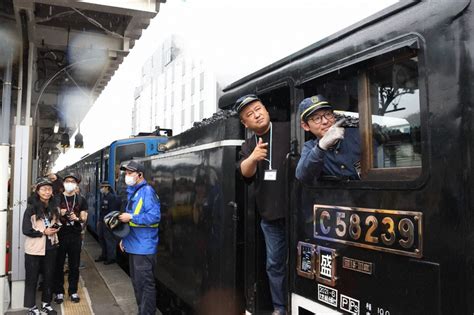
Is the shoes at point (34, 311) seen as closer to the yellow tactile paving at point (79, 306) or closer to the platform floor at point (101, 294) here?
the platform floor at point (101, 294)

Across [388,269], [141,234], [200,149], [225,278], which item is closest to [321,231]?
[388,269]

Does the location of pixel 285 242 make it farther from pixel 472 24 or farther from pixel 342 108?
pixel 472 24

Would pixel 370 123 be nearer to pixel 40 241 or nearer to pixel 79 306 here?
pixel 40 241

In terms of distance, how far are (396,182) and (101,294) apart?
5282 mm

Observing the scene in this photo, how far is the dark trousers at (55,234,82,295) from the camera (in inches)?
221

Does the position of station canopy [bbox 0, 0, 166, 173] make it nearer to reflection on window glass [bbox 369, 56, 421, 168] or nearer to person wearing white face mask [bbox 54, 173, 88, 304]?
person wearing white face mask [bbox 54, 173, 88, 304]

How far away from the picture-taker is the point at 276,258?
288 cm

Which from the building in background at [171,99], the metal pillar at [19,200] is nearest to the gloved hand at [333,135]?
the metal pillar at [19,200]

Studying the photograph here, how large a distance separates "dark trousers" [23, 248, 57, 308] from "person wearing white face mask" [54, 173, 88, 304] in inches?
23.9

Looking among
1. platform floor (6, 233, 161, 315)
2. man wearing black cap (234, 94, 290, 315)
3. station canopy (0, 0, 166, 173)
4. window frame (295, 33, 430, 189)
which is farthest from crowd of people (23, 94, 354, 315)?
station canopy (0, 0, 166, 173)

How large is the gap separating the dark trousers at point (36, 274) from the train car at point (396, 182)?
11.6 ft

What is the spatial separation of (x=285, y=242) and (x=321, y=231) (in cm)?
59

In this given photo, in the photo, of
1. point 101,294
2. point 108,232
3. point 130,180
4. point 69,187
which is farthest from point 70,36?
point 101,294

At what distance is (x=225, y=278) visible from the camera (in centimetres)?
329
